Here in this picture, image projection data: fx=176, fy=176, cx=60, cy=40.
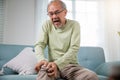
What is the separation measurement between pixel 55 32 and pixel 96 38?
1542 millimetres

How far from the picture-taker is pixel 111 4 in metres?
2.97

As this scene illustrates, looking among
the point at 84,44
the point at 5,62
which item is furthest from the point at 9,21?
the point at 84,44

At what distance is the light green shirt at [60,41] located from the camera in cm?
139

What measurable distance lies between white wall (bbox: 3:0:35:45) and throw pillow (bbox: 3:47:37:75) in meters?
0.66

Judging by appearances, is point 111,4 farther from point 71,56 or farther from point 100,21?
point 71,56

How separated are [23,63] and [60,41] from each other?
2.82 ft

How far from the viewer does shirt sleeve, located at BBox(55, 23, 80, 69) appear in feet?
4.23

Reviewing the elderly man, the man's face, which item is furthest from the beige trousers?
the man's face

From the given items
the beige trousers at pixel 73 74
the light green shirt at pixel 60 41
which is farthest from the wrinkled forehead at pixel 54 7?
the beige trousers at pixel 73 74

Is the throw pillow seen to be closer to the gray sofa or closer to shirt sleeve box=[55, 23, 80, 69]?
the gray sofa

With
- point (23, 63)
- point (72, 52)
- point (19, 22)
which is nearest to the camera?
point (72, 52)

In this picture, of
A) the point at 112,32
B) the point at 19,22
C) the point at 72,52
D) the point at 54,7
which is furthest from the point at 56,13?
the point at 112,32

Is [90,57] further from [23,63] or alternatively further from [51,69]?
[51,69]

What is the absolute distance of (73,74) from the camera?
4.44 feet
